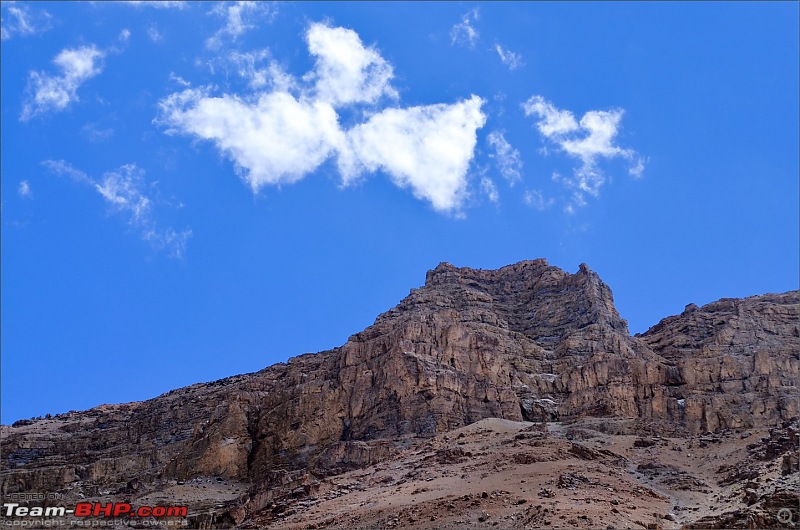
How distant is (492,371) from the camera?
93.9 m

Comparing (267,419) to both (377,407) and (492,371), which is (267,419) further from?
(492,371)

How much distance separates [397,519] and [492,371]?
A: 42.2 m

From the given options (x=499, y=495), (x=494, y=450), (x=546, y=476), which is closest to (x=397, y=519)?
(x=499, y=495)
